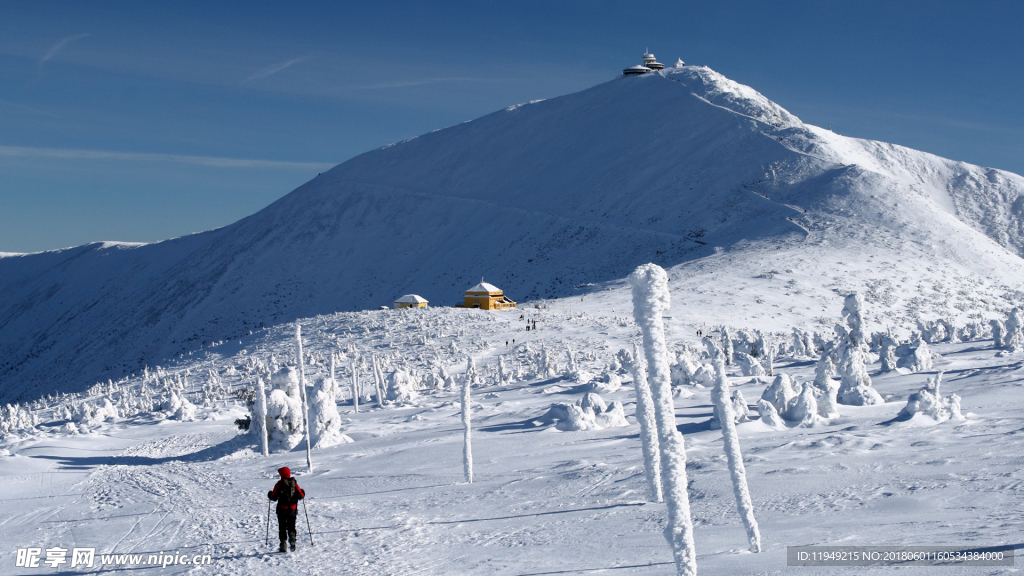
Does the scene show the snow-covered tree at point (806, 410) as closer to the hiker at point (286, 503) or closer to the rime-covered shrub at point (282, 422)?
the hiker at point (286, 503)

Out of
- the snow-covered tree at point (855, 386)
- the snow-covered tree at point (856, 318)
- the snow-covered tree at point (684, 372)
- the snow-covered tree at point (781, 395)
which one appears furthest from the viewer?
the snow-covered tree at point (684, 372)

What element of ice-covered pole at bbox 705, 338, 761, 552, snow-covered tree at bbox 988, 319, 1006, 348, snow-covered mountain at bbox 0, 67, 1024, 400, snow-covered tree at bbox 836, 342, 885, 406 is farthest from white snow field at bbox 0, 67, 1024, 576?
snow-covered tree at bbox 988, 319, 1006, 348

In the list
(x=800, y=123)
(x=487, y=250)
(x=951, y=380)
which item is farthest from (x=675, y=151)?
(x=951, y=380)

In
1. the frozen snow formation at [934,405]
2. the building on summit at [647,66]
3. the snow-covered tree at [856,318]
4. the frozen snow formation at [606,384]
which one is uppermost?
the building on summit at [647,66]

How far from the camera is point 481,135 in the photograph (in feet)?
406

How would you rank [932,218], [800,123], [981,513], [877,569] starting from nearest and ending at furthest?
[877,569] → [981,513] → [932,218] → [800,123]

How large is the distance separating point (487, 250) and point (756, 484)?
253ft

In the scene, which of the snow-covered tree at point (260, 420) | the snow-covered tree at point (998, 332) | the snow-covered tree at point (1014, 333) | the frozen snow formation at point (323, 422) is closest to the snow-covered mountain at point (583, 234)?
the snow-covered tree at point (998, 332)

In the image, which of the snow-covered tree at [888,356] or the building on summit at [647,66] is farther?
the building on summit at [647,66]

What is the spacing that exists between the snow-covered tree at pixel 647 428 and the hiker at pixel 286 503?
16.7 feet

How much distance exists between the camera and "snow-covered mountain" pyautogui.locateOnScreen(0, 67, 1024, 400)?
61.1 m

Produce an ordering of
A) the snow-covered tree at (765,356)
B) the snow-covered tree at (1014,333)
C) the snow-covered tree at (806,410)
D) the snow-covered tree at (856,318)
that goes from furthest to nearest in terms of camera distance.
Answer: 1. the snow-covered tree at (765,356)
2. the snow-covered tree at (1014,333)
3. the snow-covered tree at (856,318)
4. the snow-covered tree at (806,410)

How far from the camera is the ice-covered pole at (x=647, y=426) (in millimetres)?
9539

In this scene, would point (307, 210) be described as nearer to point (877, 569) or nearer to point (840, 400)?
Answer: point (840, 400)
